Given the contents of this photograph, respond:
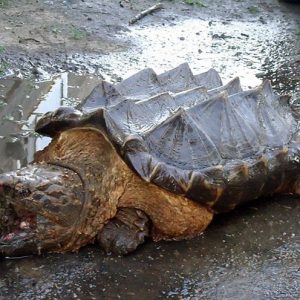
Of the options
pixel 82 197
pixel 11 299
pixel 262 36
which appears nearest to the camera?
pixel 11 299

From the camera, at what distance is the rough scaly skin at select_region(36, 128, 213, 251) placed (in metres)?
3.01

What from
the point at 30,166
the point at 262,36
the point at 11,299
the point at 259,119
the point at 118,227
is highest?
the point at 262,36

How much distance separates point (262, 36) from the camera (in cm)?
684

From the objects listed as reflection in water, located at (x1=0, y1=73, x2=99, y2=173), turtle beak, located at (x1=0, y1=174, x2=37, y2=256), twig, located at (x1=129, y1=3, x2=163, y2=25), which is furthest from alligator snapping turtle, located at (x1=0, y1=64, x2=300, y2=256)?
twig, located at (x1=129, y1=3, x2=163, y2=25)

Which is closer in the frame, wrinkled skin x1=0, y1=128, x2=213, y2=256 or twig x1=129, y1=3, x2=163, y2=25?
wrinkled skin x1=0, y1=128, x2=213, y2=256

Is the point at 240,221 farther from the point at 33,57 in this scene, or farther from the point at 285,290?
the point at 33,57

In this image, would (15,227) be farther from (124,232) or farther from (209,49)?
(209,49)

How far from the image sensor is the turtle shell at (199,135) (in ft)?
9.75

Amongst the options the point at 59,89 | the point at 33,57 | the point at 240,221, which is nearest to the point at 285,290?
the point at 240,221

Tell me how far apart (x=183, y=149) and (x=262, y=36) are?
162 inches

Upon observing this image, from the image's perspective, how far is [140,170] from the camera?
115 inches

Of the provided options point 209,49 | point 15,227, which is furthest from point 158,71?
point 15,227

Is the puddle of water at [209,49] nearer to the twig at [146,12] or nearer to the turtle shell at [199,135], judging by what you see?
the twig at [146,12]

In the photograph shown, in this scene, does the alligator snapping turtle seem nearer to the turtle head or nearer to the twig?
the turtle head
